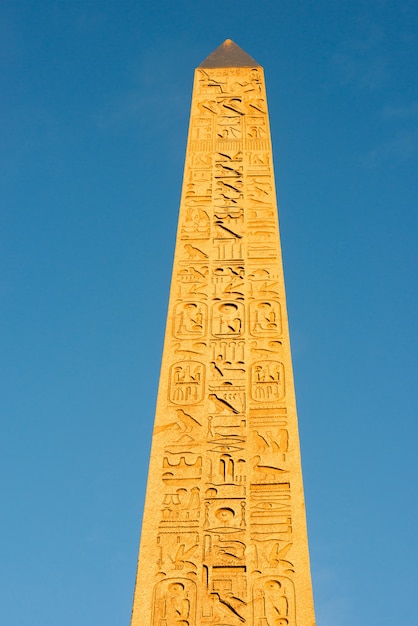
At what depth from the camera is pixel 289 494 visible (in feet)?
21.2

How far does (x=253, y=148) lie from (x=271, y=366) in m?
2.56

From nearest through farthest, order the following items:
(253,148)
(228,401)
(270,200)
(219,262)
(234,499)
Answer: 1. (234,499)
2. (228,401)
3. (219,262)
4. (270,200)
5. (253,148)

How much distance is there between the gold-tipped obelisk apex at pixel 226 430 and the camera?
19.9 feet

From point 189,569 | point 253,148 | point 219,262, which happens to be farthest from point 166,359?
point 253,148

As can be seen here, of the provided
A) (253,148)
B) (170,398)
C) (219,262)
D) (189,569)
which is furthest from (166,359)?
(253,148)

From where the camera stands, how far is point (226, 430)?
680cm

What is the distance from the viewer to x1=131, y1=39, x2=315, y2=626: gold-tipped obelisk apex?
6.07 meters

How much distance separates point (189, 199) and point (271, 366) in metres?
1.96

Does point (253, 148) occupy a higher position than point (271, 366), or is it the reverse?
point (253, 148)

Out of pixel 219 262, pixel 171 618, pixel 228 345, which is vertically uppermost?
pixel 219 262

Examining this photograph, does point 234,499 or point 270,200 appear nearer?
point 234,499

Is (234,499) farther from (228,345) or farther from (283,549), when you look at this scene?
(228,345)

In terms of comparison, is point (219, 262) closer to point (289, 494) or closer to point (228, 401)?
point (228, 401)

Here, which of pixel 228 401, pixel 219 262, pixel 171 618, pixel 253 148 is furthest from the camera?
pixel 253 148
